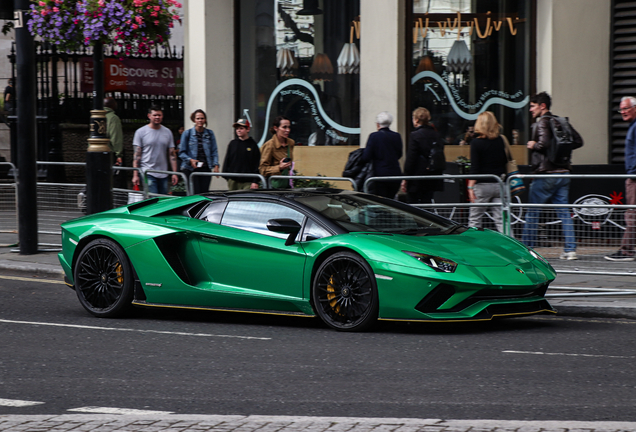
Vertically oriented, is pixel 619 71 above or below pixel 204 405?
above

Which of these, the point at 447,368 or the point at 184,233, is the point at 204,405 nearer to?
the point at 447,368

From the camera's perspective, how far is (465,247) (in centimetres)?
762

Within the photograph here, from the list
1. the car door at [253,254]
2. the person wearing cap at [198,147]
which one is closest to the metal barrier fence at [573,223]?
the car door at [253,254]

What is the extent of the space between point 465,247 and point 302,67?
28.7 ft

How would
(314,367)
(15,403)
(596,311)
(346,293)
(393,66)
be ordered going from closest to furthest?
(15,403) < (314,367) < (346,293) < (596,311) < (393,66)

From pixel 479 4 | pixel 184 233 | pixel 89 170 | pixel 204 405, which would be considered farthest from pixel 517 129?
pixel 204 405

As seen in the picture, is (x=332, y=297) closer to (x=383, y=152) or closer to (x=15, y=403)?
(x=15, y=403)

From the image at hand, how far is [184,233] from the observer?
8.27m

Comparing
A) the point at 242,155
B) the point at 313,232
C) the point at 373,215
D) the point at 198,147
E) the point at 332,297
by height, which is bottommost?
the point at 332,297

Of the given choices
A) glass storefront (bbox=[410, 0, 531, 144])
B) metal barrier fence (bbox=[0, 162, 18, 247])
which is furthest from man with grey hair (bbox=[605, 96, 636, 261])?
metal barrier fence (bbox=[0, 162, 18, 247])

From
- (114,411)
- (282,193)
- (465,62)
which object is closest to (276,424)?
(114,411)

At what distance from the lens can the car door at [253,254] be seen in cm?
775

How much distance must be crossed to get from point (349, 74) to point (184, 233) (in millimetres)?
7700

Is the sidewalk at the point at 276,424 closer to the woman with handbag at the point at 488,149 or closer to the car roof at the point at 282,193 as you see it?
the car roof at the point at 282,193
